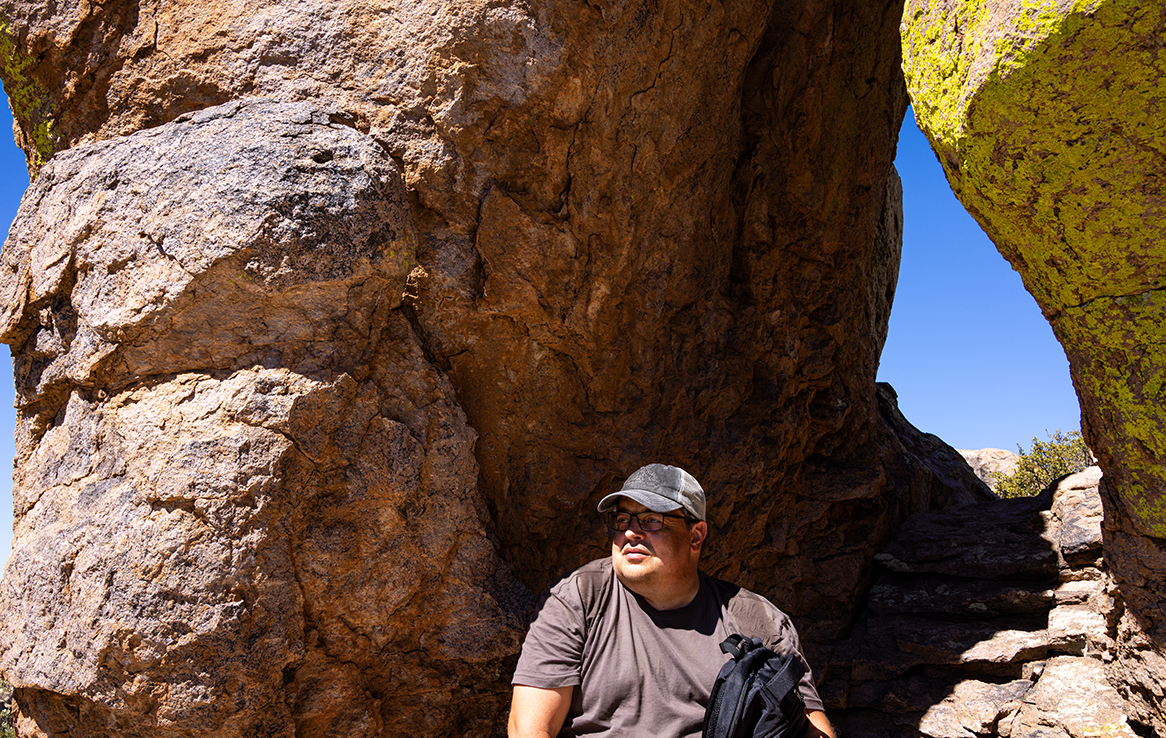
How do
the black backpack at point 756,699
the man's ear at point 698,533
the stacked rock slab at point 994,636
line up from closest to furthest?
the black backpack at point 756,699 → the man's ear at point 698,533 → the stacked rock slab at point 994,636

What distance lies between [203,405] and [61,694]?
3.58 feet

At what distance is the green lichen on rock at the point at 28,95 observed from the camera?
12.5 ft

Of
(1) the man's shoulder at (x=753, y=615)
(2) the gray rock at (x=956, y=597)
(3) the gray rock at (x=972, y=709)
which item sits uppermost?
(2) the gray rock at (x=956, y=597)

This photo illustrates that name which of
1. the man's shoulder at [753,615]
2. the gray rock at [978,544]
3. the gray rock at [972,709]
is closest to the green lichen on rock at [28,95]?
the man's shoulder at [753,615]

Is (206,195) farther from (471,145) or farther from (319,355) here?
(471,145)

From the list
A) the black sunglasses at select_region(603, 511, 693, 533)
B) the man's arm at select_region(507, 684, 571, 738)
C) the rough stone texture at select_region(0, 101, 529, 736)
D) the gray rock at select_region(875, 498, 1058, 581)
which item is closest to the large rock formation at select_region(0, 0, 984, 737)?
the rough stone texture at select_region(0, 101, 529, 736)

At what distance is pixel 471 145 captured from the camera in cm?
358

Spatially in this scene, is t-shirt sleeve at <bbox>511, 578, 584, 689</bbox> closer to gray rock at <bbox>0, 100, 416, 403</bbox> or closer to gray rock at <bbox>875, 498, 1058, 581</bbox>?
gray rock at <bbox>0, 100, 416, 403</bbox>

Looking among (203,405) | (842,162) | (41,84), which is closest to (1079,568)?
(842,162)

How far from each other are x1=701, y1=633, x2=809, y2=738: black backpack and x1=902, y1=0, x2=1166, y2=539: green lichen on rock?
5.87 ft

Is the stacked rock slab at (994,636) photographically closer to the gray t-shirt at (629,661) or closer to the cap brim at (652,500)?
the gray t-shirt at (629,661)

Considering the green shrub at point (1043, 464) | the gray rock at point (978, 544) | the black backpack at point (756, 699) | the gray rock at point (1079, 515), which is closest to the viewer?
the black backpack at point (756, 699)

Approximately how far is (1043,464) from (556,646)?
11.2 m

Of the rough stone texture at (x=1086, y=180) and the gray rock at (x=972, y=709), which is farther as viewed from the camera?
the gray rock at (x=972, y=709)
